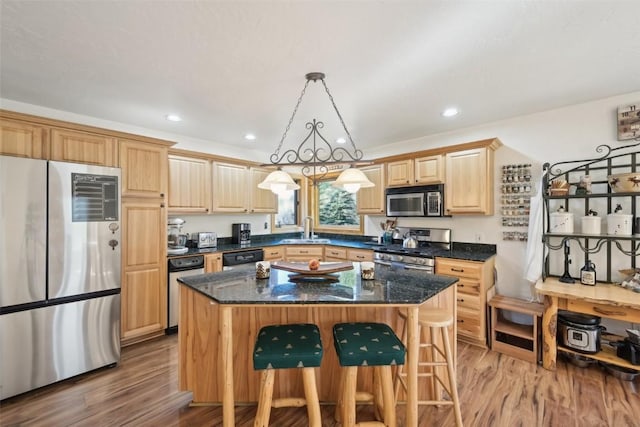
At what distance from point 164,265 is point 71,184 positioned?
118 centimetres

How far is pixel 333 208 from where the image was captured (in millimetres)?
5098

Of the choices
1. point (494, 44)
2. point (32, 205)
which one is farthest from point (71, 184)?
point (494, 44)

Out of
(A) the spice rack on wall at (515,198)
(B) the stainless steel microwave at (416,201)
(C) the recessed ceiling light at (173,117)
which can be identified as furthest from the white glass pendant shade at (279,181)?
(A) the spice rack on wall at (515,198)

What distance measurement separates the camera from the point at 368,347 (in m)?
1.51

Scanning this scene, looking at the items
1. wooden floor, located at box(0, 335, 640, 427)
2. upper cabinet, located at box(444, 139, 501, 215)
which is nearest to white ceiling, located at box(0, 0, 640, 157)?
upper cabinet, located at box(444, 139, 501, 215)

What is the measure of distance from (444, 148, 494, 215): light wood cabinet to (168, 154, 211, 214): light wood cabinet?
10.3 feet

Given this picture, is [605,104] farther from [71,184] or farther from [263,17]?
[71,184]

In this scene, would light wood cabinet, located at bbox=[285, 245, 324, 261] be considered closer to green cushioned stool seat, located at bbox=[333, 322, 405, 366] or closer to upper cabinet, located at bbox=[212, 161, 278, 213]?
upper cabinet, located at bbox=[212, 161, 278, 213]

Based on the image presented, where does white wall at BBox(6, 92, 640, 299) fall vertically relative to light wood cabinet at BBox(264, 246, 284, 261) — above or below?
above

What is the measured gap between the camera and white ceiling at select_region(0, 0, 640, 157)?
4.91 ft

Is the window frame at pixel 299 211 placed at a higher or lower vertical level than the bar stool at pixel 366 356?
higher

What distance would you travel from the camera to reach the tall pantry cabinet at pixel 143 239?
281cm

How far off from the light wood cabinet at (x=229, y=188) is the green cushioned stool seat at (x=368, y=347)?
2814mm

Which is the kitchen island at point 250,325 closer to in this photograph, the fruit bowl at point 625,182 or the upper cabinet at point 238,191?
the fruit bowl at point 625,182
